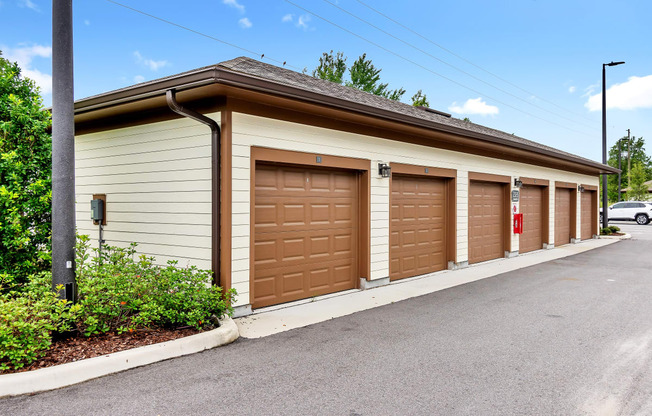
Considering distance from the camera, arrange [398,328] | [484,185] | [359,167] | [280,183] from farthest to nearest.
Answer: [484,185] → [359,167] → [280,183] → [398,328]

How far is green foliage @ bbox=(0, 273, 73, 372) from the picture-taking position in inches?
142

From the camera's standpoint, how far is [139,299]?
4770 millimetres

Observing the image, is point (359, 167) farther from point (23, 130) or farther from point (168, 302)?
point (23, 130)

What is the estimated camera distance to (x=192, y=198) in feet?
19.7

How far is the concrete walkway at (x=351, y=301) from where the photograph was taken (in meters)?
5.51

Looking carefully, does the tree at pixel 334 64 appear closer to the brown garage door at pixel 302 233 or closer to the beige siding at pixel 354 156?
the beige siding at pixel 354 156

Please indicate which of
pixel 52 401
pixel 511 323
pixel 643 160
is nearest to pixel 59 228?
pixel 52 401

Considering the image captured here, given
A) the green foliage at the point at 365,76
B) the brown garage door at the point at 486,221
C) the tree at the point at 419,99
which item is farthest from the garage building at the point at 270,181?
the tree at the point at 419,99

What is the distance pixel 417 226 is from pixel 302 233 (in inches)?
133

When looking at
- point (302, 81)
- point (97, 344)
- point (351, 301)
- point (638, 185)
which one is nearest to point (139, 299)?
point (97, 344)

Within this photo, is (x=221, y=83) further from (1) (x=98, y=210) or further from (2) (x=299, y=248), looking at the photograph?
(1) (x=98, y=210)

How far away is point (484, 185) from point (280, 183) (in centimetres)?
699

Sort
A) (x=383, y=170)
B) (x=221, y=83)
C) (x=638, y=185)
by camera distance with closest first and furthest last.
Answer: (x=221, y=83)
(x=383, y=170)
(x=638, y=185)

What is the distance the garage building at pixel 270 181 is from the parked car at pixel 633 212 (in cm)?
2473
